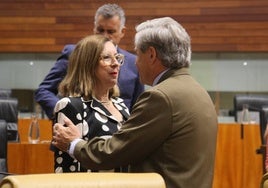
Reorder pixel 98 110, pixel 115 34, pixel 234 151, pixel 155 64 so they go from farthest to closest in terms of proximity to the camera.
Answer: pixel 234 151 < pixel 115 34 < pixel 98 110 < pixel 155 64

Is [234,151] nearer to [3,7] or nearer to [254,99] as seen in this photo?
[254,99]

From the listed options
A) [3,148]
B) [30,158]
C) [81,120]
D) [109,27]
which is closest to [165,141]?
[81,120]

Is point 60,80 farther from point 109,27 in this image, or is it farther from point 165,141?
point 165,141

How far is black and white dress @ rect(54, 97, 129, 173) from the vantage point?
8.57 ft

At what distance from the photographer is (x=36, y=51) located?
8867 millimetres

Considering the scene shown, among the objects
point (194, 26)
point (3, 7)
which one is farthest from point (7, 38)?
point (194, 26)

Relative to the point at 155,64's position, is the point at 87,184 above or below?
below

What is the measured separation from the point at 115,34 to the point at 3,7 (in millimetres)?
5684

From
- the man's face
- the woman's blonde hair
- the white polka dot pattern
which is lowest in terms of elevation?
the white polka dot pattern

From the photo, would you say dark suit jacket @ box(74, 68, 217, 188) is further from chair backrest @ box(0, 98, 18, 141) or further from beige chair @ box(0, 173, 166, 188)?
chair backrest @ box(0, 98, 18, 141)

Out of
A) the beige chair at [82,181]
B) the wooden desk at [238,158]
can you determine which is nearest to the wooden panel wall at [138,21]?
the wooden desk at [238,158]

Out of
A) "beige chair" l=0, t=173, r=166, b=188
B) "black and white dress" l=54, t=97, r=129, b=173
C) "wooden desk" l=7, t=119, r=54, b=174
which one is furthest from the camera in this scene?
"wooden desk" l=7, t=119, r=54, b=174

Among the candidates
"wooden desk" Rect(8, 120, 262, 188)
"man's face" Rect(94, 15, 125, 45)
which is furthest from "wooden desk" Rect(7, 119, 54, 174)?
"wooden desk" Rect(8, 120, 262, 188)

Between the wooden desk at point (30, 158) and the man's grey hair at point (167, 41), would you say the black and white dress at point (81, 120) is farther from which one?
the wooden desk at point (30, 158)
